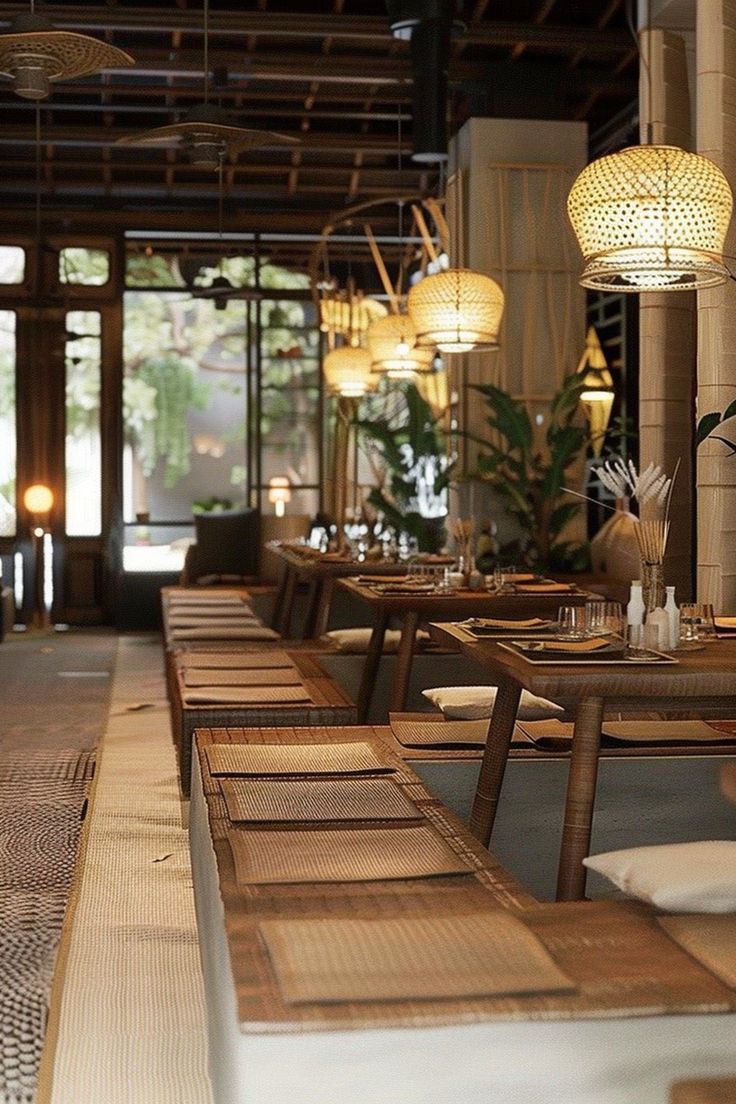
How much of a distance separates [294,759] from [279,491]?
9.16m

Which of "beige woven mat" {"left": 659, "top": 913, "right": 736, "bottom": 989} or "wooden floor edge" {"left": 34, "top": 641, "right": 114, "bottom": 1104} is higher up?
"beige woven mat" {"left": 659, "top": 913, "right": 736, "bottom": 989}

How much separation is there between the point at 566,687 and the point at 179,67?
20.5ft

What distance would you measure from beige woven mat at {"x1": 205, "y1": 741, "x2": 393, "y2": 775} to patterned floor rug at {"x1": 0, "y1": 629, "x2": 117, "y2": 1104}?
1.84 ft

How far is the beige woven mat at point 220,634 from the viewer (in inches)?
248

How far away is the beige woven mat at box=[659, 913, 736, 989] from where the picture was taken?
2.01 m

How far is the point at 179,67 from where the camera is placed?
26.5ft

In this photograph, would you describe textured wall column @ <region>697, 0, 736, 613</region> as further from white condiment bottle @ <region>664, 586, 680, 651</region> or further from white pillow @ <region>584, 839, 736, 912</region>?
white pillow @ <region>584, 839, 736, 912</region>

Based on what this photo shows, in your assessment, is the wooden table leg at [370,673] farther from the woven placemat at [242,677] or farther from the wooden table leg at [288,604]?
the wooden table leg at [288,604]

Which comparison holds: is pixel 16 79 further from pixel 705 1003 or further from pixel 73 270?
pixel 73 270

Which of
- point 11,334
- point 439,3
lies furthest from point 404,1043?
point 11,334

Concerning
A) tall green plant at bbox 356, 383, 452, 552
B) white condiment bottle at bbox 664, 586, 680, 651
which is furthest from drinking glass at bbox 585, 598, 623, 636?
tall green plant at bbox 356, 383, 452, 552

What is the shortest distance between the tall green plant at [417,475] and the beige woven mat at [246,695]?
182 inches

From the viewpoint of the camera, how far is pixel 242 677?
4730mm

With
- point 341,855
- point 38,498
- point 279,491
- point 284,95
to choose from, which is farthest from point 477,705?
point 279,491
